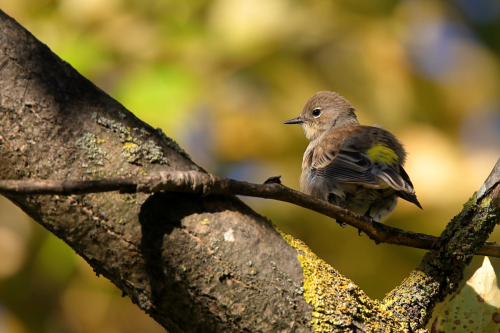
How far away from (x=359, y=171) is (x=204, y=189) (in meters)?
2.60

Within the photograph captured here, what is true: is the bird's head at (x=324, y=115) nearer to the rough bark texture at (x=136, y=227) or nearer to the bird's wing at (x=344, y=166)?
the bird's wing at (x=344, y=166)

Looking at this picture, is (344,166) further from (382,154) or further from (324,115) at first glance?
(324,115)

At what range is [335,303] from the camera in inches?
80.5

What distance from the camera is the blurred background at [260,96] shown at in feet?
13.7

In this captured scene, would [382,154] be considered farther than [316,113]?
No

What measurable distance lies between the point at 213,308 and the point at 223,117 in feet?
11.0

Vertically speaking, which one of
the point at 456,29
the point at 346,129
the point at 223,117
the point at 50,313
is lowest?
the point at 50,313

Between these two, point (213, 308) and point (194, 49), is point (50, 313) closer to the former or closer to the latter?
point (194, 49)

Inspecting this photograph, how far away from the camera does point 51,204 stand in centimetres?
192

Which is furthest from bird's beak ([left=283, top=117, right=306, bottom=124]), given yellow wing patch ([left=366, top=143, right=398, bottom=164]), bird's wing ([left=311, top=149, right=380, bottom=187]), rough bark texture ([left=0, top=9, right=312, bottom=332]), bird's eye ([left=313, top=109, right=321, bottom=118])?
rough bark texture ([left=0, top=9, right=312, bottom=332])

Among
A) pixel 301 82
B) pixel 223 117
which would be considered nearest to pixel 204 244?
pixel 223 117

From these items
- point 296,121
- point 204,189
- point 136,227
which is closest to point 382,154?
point 296,121

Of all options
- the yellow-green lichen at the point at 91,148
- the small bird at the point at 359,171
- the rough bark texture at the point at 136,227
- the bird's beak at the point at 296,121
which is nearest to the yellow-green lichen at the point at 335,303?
the rough bark texture at the point at 136,227

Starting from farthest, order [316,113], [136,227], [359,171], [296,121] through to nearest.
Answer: [316,113], [296,121], [359,171], [136,227]
